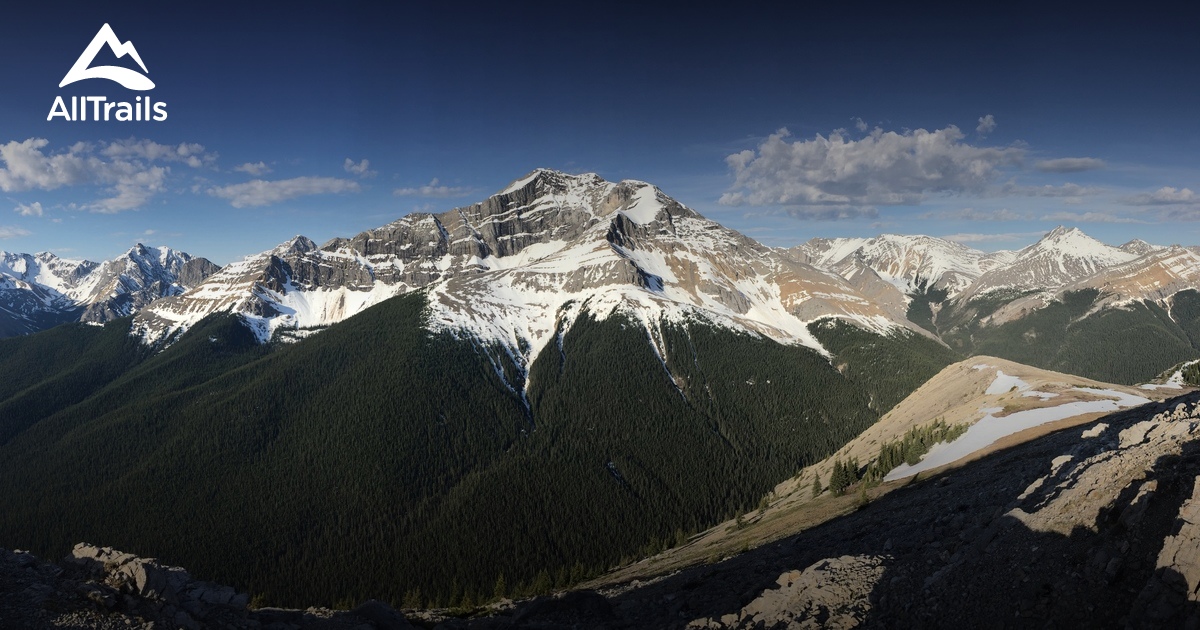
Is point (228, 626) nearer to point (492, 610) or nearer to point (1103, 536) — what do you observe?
point (492, 610)

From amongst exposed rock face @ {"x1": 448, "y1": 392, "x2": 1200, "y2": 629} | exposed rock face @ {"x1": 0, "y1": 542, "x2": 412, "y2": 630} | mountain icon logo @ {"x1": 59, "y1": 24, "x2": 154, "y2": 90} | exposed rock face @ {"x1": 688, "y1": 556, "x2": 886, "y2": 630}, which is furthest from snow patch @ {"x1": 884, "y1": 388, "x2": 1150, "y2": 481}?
mountain icon logo @ {"x1": 59, "y1": 24, "x2": 154, "y2": 90}

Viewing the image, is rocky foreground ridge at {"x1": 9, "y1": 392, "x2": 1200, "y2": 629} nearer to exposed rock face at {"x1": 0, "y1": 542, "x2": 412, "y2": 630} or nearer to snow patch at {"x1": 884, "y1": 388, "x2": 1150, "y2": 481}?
exposed rock face at {"x1": 0, "y1": 542, "x2": 412, "y2": 630}

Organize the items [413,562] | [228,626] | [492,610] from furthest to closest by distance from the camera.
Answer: [413,562] → [492,610] → [228,626]

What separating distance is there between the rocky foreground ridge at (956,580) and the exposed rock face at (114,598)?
70 millimetres

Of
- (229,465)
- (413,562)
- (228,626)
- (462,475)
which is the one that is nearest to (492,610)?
(228,626)

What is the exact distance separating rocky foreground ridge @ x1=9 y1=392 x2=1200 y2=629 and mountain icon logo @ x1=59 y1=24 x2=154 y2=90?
76758 mm

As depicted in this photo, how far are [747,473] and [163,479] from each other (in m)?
217

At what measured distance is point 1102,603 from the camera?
1897cm

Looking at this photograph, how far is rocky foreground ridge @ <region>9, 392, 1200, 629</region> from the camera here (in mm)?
19406

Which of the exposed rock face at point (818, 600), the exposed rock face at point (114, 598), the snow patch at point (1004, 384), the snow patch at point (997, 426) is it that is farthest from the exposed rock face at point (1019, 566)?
the snow patch at point (1004, 384)

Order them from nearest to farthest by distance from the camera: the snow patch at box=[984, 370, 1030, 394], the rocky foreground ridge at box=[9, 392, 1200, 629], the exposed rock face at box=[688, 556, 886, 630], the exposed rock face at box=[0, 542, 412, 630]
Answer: the rocky foreground ridge at box=[9, 392, 1200, 629] < the exposed rock face at box=[0, 542, 412, 630] < the exposed rock face at box=[688, 556, 886, 630] < the snow patch at box=[984, 370, 1030, 394]

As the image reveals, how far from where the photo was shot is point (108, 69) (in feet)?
241

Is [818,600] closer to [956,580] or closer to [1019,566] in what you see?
[956,580]

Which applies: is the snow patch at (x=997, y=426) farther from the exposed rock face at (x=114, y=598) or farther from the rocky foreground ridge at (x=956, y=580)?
the exposed rock face at (x=114, y=598)
